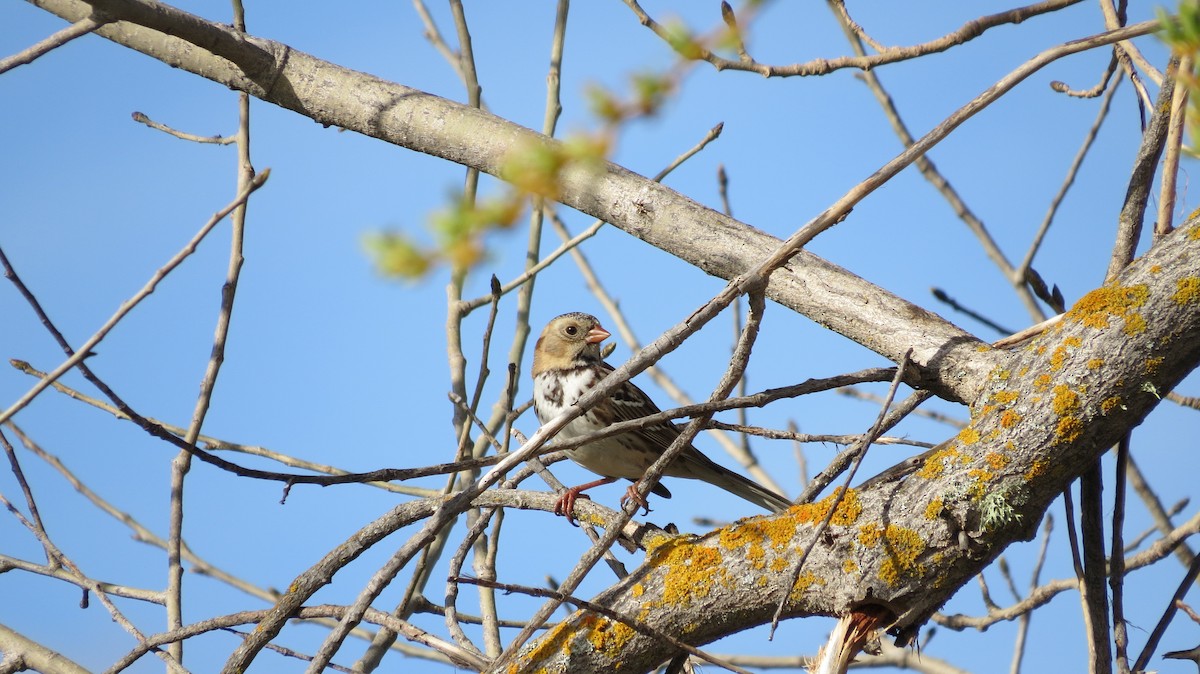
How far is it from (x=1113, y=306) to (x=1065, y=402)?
1.00 feet

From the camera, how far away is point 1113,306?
286 centimetres

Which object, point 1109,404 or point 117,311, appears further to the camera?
point 117,311

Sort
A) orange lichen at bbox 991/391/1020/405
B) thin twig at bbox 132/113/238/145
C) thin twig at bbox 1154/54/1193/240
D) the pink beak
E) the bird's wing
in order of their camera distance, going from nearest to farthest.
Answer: orange lichen at bbox 991/391/1020/405 → thin twig at bbox 1154/54/1193/240 → thin twig at bbox 132/113/238/145 → the bird's wing → the pink beak

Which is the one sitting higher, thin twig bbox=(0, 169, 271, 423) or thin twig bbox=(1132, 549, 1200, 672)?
thin twig bbox=(0, 169, 271, 423)

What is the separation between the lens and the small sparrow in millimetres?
5590

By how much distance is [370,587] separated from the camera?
3047 mm

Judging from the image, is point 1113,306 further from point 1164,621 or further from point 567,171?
point 567,171

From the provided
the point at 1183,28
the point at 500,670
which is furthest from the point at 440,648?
the point at 1183,28

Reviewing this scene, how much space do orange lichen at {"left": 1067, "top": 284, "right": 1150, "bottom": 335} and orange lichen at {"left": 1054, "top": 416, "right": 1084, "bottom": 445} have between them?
267 millimetres

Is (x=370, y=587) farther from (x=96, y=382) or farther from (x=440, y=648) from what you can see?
(x=96, y=382)

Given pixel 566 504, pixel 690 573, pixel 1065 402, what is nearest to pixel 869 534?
pixel 690 573

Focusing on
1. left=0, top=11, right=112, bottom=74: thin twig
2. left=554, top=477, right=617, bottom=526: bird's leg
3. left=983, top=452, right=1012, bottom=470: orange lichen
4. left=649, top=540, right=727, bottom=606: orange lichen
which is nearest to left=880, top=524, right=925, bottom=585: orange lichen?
left=983, top=452, right=1012, bottom=470: orange lichen

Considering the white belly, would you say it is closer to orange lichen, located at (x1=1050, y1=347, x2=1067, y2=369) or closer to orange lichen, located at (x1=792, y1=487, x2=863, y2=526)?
orange lichen, located at (x1=792, y1=487, x2=863, y2=526)

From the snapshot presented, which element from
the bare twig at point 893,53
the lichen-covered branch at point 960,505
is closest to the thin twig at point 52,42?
the bare twig at point 893,53
